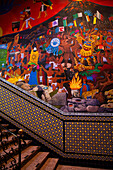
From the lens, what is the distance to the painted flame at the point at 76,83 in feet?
15.8

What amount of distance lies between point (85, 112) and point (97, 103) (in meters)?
0.47

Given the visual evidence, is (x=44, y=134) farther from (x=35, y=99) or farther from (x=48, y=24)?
(x=48, y=24)

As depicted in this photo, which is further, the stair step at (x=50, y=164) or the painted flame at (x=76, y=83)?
the painted flame at (x=76, y=83)

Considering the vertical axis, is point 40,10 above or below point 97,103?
above

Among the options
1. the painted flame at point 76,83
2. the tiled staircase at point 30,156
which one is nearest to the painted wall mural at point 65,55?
the painted flame at point 76,83

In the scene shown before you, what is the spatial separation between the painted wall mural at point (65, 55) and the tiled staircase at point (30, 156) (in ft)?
4.60

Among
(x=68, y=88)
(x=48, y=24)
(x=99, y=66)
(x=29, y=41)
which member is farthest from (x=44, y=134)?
(x=48, y=24)

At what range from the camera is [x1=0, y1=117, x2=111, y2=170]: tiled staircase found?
10.9 ft

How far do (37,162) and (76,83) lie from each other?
2.60m

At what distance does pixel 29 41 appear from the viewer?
5426 millimetres

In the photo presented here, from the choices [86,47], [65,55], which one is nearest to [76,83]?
[65,55]

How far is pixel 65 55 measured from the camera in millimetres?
5027

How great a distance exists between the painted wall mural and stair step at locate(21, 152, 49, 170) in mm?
1485

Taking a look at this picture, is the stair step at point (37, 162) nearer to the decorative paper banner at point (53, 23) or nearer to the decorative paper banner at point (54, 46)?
the decorative paper banner at point (54, 46)
